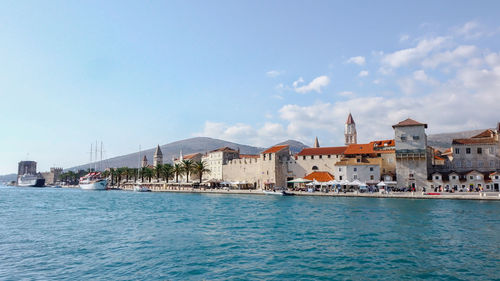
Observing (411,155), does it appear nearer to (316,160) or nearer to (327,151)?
(327,151)

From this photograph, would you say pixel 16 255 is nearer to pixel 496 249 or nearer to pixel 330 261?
pixel 330 261

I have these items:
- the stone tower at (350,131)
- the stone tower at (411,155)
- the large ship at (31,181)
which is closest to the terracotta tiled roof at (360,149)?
the stone tower at (411,155)

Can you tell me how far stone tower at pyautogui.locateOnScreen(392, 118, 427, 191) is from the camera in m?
48.8

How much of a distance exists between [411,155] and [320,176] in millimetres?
14037

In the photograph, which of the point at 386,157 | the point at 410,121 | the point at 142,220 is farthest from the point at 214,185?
the point at 142,220

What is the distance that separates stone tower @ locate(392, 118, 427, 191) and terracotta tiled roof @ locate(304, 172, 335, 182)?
10.3m

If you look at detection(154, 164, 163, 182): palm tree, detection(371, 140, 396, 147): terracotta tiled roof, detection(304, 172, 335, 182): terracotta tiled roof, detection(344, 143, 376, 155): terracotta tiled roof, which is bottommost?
detection(304, 172, 335, 182): terracotta tiled roof

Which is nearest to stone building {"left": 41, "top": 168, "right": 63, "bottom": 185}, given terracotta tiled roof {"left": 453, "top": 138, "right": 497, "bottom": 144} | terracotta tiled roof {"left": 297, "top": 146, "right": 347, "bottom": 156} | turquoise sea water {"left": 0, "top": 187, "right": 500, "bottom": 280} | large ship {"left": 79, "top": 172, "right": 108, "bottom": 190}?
large ship {"left": 79, "top": 172, "right": 108, "bottom": 190}

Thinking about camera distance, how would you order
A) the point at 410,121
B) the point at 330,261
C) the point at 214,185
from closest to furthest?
1. the point at 330,261
2. the point at 410,121
3. the point at 214,185

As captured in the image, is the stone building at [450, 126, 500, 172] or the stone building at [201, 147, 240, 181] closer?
the stone building at [450, 126, 500, 172]

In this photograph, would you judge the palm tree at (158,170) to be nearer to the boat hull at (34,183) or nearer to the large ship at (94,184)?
the large ship at (94,184)

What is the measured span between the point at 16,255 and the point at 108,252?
3.47 m

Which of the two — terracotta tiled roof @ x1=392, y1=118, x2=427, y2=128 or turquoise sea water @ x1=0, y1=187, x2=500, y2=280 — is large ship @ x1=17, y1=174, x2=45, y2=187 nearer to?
turquoise sea water @ x1=0, y1=187, x2=500, y2=280

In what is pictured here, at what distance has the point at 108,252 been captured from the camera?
14094 millimetres
